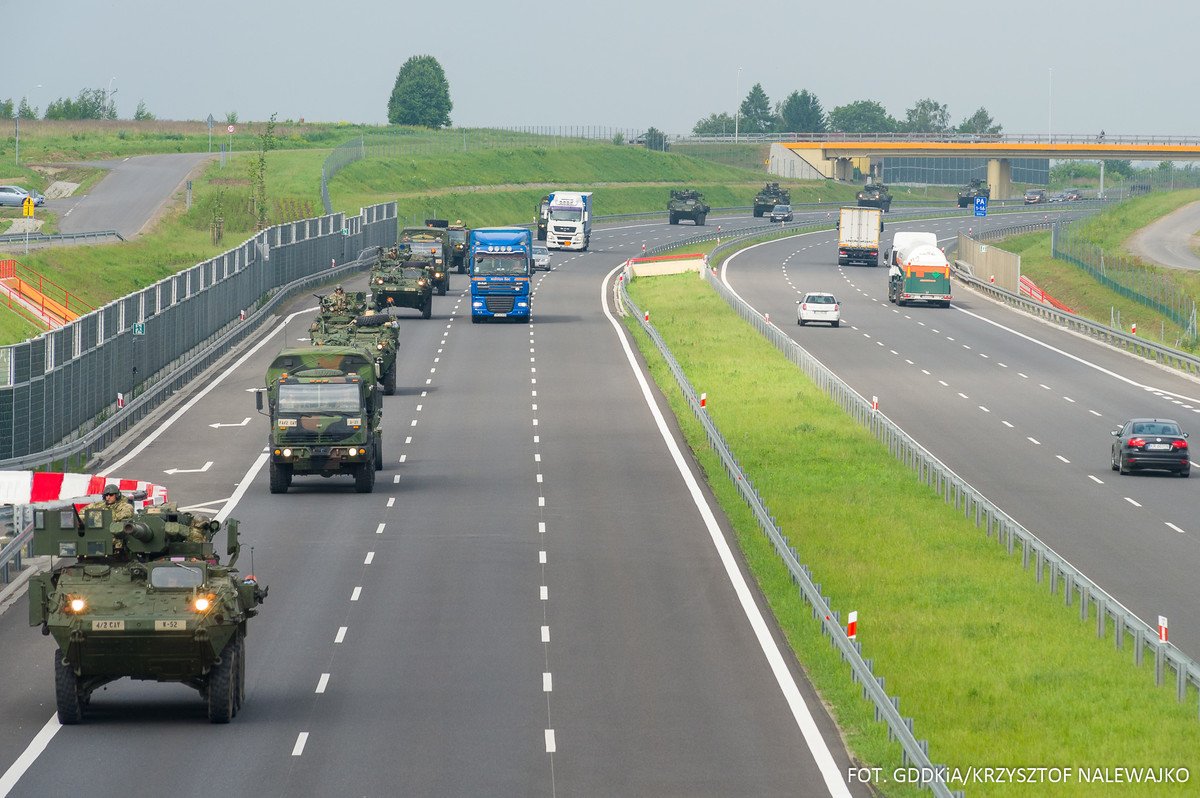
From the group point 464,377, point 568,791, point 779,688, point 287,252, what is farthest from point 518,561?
point 287,252

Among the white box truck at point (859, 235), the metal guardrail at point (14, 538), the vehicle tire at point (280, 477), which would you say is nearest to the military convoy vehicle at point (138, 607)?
the metal guardrail at point (14, 538)

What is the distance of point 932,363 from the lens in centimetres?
7600

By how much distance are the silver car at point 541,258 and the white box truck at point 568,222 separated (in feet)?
50.1

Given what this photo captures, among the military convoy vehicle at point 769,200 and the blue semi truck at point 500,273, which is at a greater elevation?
the military convoy vehicle at point 769,200

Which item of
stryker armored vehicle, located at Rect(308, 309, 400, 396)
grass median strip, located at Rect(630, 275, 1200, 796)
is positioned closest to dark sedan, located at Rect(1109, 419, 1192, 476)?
grass median strip, located at Rect(630, 275, 1200, 796)

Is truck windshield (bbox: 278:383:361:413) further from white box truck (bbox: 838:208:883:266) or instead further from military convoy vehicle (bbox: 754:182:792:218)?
military convoy vehicle (bbox: 754:182:792:218)

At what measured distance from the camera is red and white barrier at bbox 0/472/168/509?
113 ft

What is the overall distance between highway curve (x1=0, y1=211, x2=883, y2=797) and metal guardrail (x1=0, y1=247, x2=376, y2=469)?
44.2 inches

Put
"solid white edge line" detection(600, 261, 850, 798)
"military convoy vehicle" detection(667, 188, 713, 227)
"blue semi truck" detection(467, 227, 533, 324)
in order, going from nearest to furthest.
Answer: "solid white edge line" detection(600, 261, 850, 798), "blue semi truck" detection(467, 227, 533, 324), "military convoy vehicle" detection(667, 188, 713, 227)

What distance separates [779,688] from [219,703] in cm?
798

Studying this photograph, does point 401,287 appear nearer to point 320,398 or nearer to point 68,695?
point 320,398

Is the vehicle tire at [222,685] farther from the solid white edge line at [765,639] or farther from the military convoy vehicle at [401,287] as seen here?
the military convoy vehicle at [401,287]

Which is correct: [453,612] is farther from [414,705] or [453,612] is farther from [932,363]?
[932,363]

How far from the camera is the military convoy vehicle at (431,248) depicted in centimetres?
9344
